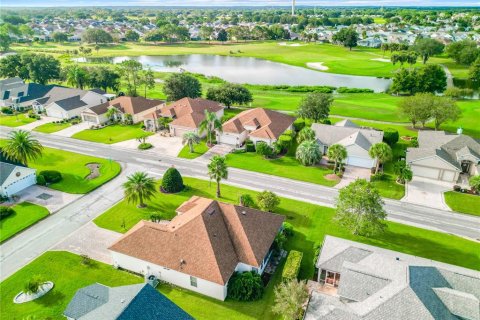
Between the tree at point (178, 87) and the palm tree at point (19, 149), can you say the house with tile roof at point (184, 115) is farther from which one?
the palm tree at point (19, 149)

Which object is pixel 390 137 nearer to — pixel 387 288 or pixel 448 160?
pixel 448 160

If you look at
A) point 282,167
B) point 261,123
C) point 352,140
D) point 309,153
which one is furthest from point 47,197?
point 352,140

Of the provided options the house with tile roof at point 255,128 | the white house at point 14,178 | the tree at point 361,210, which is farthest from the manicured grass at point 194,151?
the tree at point 361,210

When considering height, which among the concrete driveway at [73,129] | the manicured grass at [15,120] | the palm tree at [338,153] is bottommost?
the concrete driveway at [73,129]

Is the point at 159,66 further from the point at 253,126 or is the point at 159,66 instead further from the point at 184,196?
the point at 184,196

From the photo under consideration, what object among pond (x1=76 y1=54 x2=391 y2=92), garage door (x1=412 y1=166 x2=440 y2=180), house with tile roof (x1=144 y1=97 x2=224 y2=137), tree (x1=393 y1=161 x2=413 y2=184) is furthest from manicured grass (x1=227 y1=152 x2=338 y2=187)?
pond (x1=76 y1=54 x2=391 y2=92)

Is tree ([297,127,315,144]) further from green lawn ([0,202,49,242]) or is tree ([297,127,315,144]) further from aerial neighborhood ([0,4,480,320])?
green lawn ([0,202,49,242])

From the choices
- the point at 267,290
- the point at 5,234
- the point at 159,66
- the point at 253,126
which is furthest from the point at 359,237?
the point at 159,66
